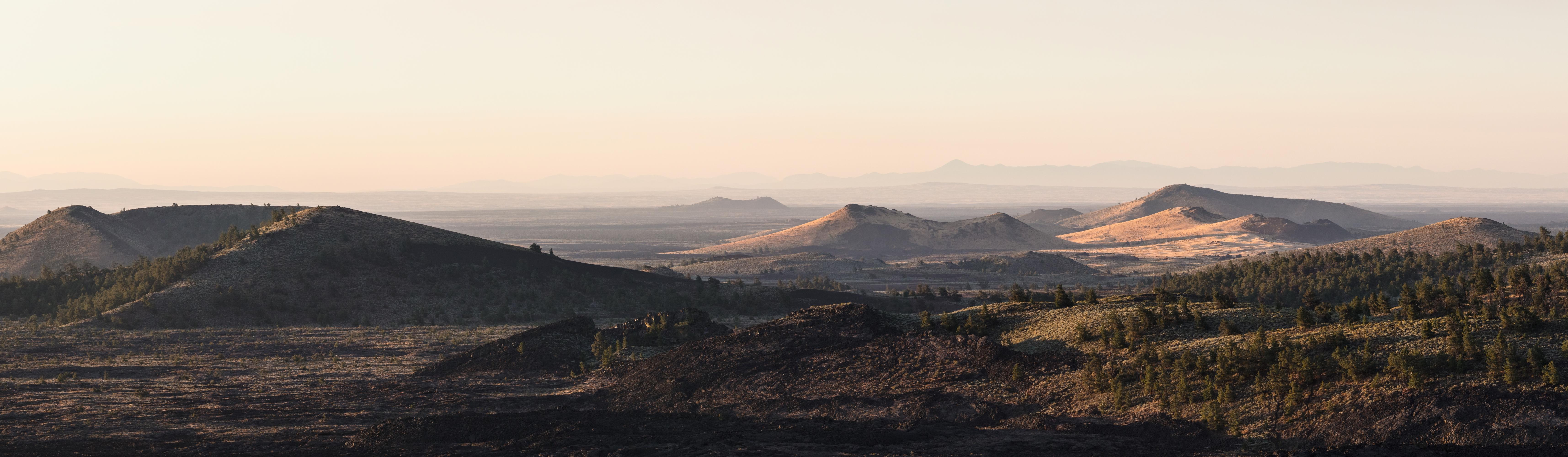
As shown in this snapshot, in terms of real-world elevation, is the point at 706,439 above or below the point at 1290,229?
below

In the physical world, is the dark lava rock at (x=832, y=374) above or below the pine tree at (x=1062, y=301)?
below

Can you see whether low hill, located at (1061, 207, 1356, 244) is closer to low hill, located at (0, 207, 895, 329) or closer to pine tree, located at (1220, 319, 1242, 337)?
low hill, located at (0, 207, 895, 329)

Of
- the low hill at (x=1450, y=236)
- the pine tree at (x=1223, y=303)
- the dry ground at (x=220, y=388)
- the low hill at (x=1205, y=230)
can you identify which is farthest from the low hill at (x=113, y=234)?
the low hill at (x=1205, y=230)

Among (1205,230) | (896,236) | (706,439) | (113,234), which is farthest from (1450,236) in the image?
(113,234)

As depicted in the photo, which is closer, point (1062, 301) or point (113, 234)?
point (1062, 301)

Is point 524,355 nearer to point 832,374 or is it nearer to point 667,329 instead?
point 667,329

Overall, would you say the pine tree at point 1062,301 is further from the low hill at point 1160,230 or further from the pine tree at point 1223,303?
the low hill at point 1160,230

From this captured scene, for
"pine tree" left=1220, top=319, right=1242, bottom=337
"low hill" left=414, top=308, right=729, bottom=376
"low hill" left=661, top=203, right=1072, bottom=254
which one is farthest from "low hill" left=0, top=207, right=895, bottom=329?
"low hill" left=661, top=203, right=1072, bottom=254
